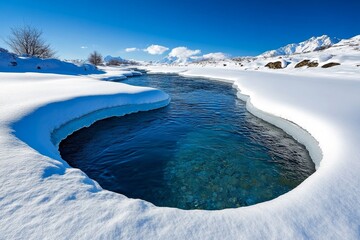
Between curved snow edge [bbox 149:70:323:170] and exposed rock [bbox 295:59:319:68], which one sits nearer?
curved snow edge [bbox 149:70:323:170]

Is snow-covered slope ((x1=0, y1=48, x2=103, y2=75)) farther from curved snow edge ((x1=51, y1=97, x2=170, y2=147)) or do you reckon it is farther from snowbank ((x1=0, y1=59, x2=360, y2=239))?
snowbank ((x1=0, y1=59, x2=360, y2=239))

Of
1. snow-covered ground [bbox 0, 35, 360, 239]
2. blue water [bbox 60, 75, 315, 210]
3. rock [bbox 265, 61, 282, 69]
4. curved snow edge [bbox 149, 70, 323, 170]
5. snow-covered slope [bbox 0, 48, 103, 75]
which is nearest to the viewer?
snow-covered ground [bbox 0, 35, 360, 239]

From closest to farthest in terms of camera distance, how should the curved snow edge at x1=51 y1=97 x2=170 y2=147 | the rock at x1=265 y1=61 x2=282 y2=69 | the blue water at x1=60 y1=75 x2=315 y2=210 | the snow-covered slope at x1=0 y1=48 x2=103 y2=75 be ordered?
the blue water at x1=60 y1=75 x2=315 y2=210 → the curved snow edge at x1=51 y1=97 x2=170 y2=147 → the snow-covered slope at x1=0 y1=48 x2=103 y2=75 → the rock at x1=265 y1=61 x2=282 y2=69

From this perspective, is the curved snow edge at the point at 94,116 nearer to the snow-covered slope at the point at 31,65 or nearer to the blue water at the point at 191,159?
the blue water at the point at 191,159

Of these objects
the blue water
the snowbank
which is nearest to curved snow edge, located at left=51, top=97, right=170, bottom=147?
the blue water

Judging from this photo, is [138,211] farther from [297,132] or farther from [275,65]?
[275,65]

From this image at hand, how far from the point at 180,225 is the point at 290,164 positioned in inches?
211

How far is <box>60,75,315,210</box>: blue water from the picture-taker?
510 centimetres

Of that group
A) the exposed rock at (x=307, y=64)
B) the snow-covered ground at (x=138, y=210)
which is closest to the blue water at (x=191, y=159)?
the snow-covered ground at (x=138, y=210)

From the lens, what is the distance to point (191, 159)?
6.71m

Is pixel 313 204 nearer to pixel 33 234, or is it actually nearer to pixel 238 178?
pixel 238 178

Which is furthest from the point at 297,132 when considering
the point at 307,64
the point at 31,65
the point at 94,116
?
the point at 31,65

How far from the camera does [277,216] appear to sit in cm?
267

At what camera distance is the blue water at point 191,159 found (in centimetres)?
510
